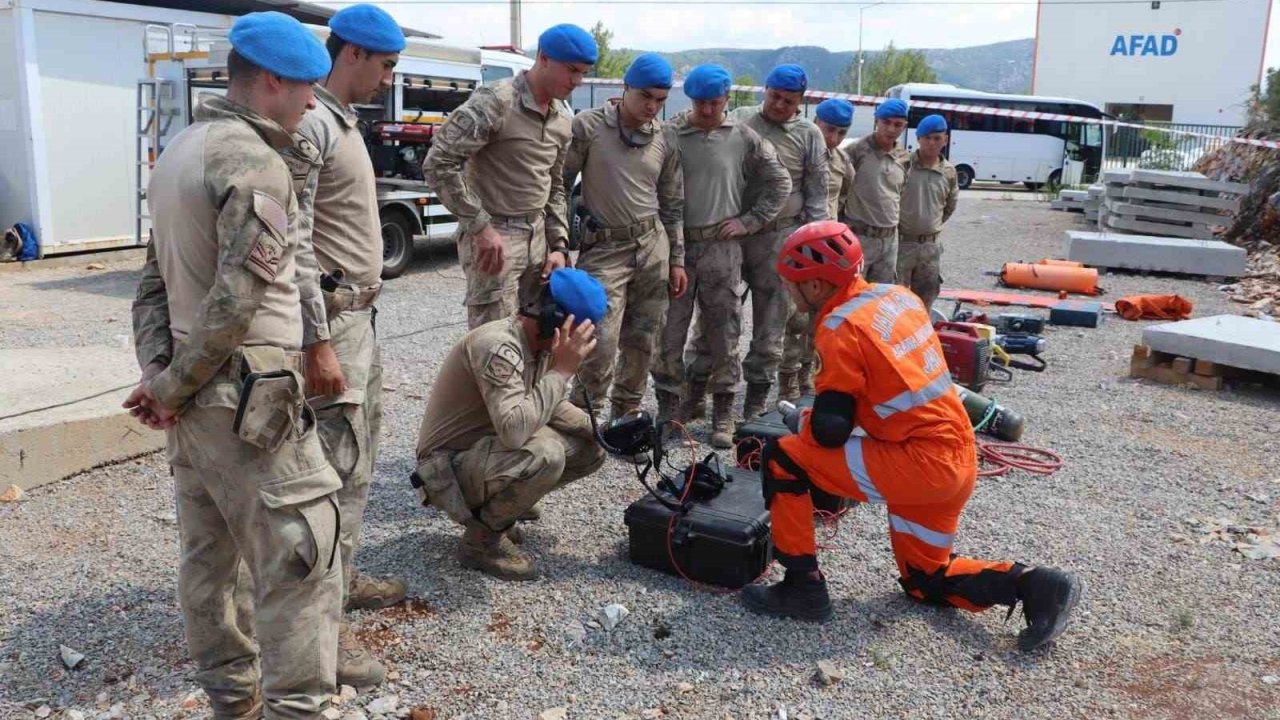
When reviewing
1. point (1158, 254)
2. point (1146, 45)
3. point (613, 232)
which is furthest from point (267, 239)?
point (1146, 45)

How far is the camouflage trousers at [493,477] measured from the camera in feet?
12.3

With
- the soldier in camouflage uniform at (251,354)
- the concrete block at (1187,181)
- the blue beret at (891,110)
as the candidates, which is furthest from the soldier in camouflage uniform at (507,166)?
the concrete block at (1187,181)

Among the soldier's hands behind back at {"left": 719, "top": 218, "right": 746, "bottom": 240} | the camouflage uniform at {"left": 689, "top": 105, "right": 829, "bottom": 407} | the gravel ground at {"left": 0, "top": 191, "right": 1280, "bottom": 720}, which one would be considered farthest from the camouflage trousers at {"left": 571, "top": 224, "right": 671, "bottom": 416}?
the camouflage uniform at {"left": 689, "top": 105, "right": 829, "bottom": 407}

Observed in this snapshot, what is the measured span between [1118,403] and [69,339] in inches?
309

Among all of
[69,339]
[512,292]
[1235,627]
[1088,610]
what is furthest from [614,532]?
[69,339]

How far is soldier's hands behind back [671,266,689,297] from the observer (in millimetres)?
5434

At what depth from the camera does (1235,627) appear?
12.2ft

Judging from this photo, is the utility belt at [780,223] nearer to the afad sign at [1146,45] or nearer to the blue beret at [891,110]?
the blue beret at [891,110]

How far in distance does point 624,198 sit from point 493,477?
1924 mm

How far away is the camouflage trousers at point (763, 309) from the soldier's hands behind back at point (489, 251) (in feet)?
5.52

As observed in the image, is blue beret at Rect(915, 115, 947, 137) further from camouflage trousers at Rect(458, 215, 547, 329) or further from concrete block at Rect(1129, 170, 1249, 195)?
concrete block at Rect(1129, 170, 1249, 195)

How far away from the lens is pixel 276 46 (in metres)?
2.30

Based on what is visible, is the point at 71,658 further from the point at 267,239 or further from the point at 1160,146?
the point at 1160,146

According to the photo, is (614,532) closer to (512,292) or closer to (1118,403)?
(512,292)
